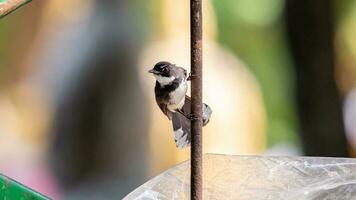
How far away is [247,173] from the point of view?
0.80m

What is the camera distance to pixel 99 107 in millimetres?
1269

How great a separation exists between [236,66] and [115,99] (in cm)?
25

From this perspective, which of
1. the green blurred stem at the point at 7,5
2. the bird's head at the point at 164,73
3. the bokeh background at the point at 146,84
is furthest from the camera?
the bokeh background at the point at 146,84

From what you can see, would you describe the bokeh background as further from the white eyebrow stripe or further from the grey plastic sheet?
the white eyebrow stripe

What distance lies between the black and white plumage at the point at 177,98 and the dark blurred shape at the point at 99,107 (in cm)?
59

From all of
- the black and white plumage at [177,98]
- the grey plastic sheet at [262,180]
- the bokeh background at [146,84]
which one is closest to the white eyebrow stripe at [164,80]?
the black and white plumage at [177,98]

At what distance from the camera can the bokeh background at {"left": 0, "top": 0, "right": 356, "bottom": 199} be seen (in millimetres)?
1233

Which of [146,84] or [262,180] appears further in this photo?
[146,84]

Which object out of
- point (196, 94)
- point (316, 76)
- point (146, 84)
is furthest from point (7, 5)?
point (316, 76)

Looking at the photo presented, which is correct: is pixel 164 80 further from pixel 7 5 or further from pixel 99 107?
pixel 99 107

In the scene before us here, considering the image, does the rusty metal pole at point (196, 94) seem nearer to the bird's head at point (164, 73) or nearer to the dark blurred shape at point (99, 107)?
the bird's head at point (164, 73)

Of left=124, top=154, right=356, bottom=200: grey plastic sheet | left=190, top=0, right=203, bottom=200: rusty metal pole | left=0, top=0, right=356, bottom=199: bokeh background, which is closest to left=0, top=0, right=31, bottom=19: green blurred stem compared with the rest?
left=190, top=0, right=203, bottom=200: rusty metal pole

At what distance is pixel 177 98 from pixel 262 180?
22cm

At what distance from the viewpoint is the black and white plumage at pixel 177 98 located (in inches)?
23.8
